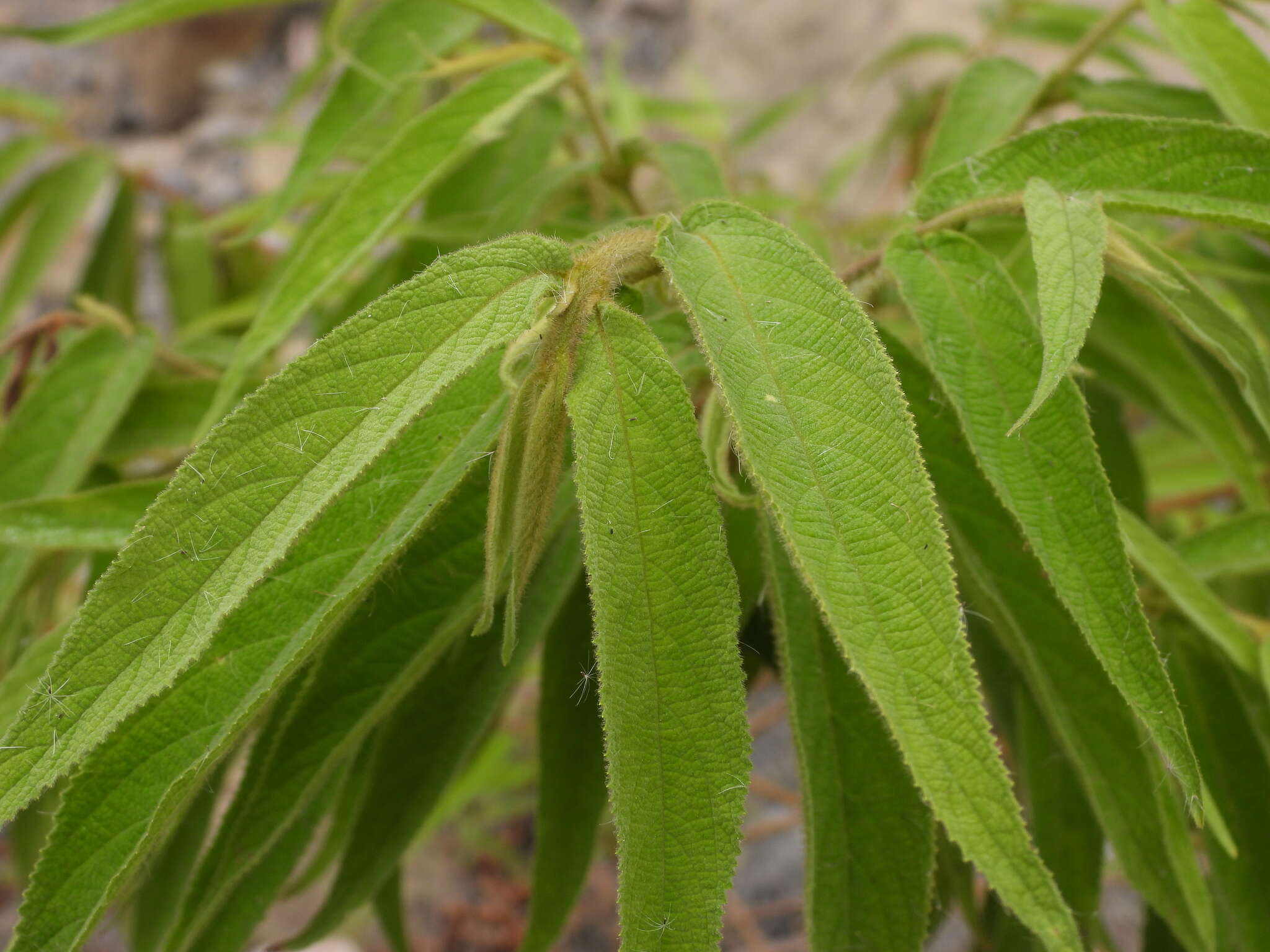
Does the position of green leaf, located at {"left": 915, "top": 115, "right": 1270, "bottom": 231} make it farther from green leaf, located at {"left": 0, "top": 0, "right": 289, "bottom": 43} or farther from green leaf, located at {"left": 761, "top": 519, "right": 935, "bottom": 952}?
green leaf, located at {"left": 0, "top": 0, "right": 289, "bottom": 43}

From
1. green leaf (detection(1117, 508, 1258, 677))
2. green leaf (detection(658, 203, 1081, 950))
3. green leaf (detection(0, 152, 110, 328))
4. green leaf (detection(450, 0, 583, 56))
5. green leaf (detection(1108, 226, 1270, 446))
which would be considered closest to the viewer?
green leaf (detection(658, 203, 1081, 950))

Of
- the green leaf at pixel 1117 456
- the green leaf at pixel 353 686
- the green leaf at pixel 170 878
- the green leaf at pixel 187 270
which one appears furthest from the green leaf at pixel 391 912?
the green leaf at pixel 187 270

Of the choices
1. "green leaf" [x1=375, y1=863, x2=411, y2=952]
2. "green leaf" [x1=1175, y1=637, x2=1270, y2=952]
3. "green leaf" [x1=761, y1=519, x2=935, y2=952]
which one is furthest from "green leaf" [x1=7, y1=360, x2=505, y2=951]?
"green leaf" [x1=1175, y1=637, x2=1270, y2=952]

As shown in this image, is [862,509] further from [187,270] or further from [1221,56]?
[187,270]

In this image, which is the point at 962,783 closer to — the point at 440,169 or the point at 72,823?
the point at 72,823

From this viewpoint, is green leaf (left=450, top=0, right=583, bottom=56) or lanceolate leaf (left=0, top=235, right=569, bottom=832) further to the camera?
green leaf (left=450, top=0, right=583, bottom=56)

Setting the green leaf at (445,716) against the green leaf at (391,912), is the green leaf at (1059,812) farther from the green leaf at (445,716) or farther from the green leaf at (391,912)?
the green leaf at (391,912)

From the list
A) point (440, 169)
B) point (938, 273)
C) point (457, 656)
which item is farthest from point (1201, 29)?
point (457, 656)
